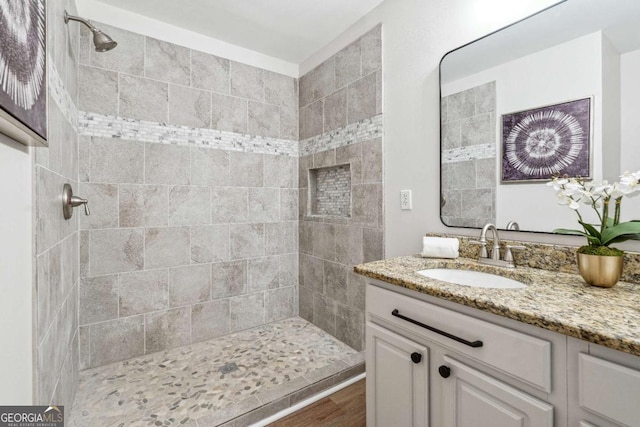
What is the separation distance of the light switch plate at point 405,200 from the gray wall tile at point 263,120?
1.40m

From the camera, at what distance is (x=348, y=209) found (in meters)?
2.39

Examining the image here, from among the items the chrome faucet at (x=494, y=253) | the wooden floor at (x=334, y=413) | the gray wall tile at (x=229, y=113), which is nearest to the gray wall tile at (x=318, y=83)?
the gray wall tile at (x=229, y=113)

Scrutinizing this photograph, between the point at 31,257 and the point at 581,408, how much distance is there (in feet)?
5.34

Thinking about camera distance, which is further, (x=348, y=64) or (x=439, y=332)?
(x=348, y=64)

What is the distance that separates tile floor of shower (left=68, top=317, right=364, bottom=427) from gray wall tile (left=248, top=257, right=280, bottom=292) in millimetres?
422

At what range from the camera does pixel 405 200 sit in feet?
6.07

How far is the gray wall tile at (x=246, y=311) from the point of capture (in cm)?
250

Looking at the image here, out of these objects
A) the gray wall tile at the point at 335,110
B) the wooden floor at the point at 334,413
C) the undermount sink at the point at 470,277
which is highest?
the gray wall tile at the point at 335,110

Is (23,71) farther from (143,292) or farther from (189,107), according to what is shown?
(143,292)

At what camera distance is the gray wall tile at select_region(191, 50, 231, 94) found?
7.55 feet

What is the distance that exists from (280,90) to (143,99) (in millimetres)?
1150

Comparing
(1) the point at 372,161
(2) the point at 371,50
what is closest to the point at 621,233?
(1) the point at 372,161

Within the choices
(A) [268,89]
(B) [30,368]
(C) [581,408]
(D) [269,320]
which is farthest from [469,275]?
(A) [268,89]

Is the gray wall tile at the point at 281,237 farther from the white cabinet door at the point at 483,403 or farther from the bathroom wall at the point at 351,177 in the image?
the white cabinet door at the point at 483,403
